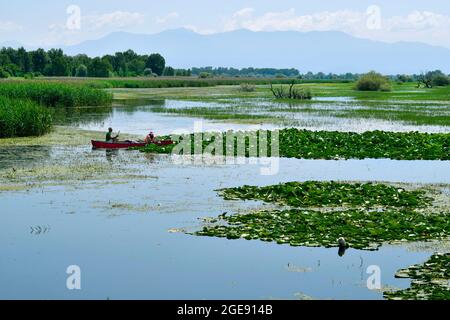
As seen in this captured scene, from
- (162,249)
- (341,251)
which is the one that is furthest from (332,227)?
(162,249)

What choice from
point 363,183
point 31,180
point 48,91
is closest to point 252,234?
point 363,183

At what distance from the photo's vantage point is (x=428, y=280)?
1518 centimetres

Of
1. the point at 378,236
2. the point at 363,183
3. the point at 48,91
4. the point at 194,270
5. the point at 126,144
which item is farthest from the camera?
the point at 48,91

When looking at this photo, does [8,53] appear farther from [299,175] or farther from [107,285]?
[107,285]

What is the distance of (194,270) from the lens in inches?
643

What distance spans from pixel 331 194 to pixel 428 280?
8.17m

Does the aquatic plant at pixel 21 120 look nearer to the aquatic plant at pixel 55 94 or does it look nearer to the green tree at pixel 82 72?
the aquatic plant at pixel 55 94

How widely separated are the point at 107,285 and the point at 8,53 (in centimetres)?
12349

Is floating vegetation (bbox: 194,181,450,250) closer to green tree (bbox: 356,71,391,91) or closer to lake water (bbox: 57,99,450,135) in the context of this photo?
lake water (bbox: 57,99,450,135)

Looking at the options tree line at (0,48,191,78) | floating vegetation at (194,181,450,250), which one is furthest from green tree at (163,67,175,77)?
floating vegetation at (194,181,450,250)

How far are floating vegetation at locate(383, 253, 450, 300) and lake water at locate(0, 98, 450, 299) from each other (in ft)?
0.91

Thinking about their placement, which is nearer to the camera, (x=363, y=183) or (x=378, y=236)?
(x=378, y=236)

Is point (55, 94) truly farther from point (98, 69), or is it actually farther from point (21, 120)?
point (98, 69)
